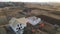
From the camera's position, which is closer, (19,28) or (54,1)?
(19,28)

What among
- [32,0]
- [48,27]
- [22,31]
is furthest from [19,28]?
[32,0]

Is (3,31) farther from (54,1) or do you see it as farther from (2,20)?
(54,1)

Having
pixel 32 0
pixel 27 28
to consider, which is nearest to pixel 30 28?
pixel 27 28

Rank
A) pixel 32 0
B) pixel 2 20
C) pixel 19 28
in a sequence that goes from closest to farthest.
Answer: pixel 19 28 → pixel 2 20 → pixel 32 0

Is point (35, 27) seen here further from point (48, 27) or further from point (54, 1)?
point (54, 1)

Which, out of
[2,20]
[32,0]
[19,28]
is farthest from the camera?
[32,0]

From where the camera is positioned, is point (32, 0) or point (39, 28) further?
point (32, 0)

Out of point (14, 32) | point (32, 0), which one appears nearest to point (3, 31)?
point (14, 32)

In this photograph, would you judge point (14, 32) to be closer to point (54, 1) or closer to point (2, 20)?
point (2, 20)
